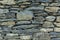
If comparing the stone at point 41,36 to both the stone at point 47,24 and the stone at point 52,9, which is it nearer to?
the stone at point 47,24

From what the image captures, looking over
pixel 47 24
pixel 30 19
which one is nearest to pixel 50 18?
pixel 47 24

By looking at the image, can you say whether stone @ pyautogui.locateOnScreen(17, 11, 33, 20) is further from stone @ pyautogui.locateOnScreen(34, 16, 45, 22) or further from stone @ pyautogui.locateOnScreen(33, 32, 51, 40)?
stone @ pyautogui.locateOnScreen(33, 32, 51, 40)

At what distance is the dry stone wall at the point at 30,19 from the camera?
10.7 feet

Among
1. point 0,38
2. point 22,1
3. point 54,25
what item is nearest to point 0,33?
point 0,38

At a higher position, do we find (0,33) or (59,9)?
(59,9)

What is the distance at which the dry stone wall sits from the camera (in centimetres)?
325

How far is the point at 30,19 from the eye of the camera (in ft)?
10.7

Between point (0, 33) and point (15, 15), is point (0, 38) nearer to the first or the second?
point (0, 33)

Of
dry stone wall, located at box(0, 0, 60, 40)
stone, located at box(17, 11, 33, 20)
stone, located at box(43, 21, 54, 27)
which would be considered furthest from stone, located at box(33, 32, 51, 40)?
stone, located at box(17, 11, 33, 20)

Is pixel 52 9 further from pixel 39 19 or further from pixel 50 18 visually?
pixel 39 19

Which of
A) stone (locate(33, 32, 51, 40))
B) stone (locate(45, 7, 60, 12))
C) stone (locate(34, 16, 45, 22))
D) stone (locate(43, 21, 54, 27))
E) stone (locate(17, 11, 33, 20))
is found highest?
stone (locate(45, 7, 60, 12))

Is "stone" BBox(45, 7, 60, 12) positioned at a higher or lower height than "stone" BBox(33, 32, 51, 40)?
higher

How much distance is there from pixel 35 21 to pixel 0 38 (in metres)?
0.56

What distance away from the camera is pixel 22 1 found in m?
3.26
